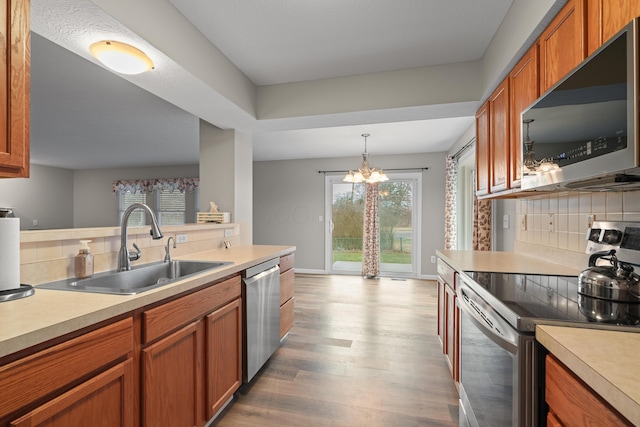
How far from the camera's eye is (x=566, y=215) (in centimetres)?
179

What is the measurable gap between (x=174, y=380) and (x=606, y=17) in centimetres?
221

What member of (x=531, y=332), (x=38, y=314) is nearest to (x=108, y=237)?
(x=38, y=314)

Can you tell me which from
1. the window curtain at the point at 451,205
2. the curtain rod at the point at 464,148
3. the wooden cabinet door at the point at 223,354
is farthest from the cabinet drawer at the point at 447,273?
the window curtain at the point at 451,205

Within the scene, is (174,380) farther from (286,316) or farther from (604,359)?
(604,359)

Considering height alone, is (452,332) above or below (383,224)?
below

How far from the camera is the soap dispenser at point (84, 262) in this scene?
149 centimetres

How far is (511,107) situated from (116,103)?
3.64 m

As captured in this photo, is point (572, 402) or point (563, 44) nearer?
point (572, 402)

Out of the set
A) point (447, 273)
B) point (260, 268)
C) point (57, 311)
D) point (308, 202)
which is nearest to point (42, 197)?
point (308, 202)

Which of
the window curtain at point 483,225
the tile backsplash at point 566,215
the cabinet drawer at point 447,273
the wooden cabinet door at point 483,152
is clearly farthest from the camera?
the window curtain at point 483,225

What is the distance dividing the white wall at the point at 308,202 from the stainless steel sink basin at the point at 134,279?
3989 mm

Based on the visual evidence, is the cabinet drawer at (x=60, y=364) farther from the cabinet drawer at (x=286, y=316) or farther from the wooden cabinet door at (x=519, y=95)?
the wooden cabinet door at (x=519, y=95)

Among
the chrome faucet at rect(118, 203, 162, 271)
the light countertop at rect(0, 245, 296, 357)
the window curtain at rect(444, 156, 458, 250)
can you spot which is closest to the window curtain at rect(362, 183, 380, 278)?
the window curtain at rect(444, 156, 458, 250)

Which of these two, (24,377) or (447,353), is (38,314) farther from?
(447,353)
